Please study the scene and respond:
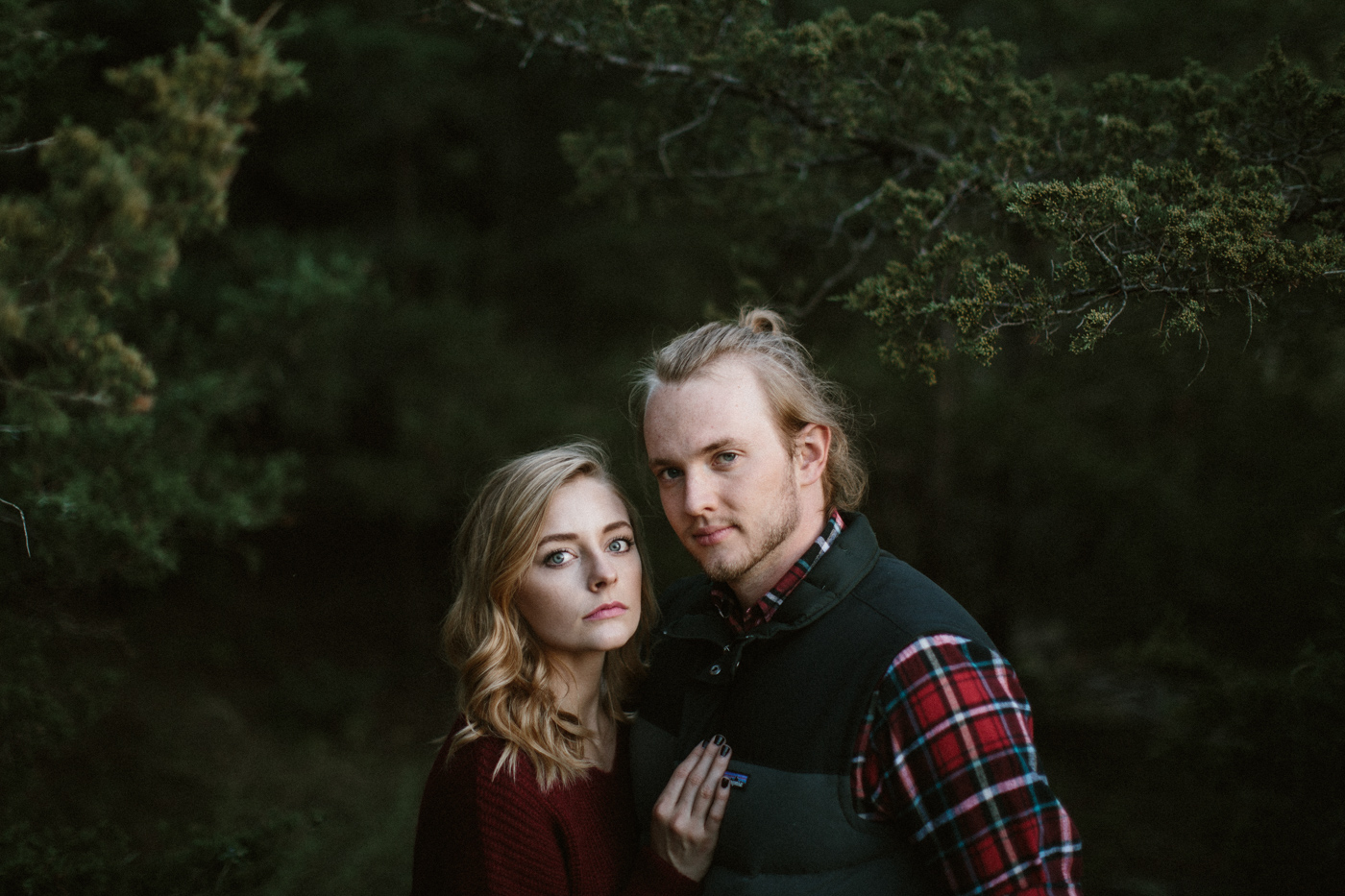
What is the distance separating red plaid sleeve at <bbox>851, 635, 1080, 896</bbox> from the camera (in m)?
1.92

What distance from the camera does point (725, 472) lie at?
2.44m

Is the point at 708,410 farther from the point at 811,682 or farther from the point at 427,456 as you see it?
the point at 427,456

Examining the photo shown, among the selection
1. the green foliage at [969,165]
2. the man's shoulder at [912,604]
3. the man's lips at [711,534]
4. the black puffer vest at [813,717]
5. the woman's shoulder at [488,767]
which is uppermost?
the green foliage at [969,165]

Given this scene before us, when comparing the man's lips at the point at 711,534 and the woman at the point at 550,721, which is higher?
the man's lips at the point at 711,534

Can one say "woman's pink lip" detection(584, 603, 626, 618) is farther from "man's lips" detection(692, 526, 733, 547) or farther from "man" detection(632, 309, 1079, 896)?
"man's lips" detection(692, 526, 733, 547)

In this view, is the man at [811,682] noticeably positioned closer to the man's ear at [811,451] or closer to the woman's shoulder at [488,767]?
the man's ear at [811,451]

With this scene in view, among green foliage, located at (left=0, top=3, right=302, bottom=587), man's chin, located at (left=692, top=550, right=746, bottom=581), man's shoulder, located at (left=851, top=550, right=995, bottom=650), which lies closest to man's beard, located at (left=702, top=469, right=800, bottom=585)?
man's chin, located at (left=692, top=550, right=746, bottom=581)

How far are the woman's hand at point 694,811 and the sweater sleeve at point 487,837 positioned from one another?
0.96ft

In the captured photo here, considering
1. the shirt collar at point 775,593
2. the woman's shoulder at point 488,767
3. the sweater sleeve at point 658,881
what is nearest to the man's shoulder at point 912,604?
the shirt collar at point 775,593

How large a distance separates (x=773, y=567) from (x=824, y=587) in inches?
6.7

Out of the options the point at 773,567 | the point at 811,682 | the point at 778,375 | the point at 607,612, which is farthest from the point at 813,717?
the point at 778,375

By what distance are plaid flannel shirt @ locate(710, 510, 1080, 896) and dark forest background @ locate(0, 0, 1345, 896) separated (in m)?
0.91

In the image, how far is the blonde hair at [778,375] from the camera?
2.56 metres

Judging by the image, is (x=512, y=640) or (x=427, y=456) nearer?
(x=512, y=640)
